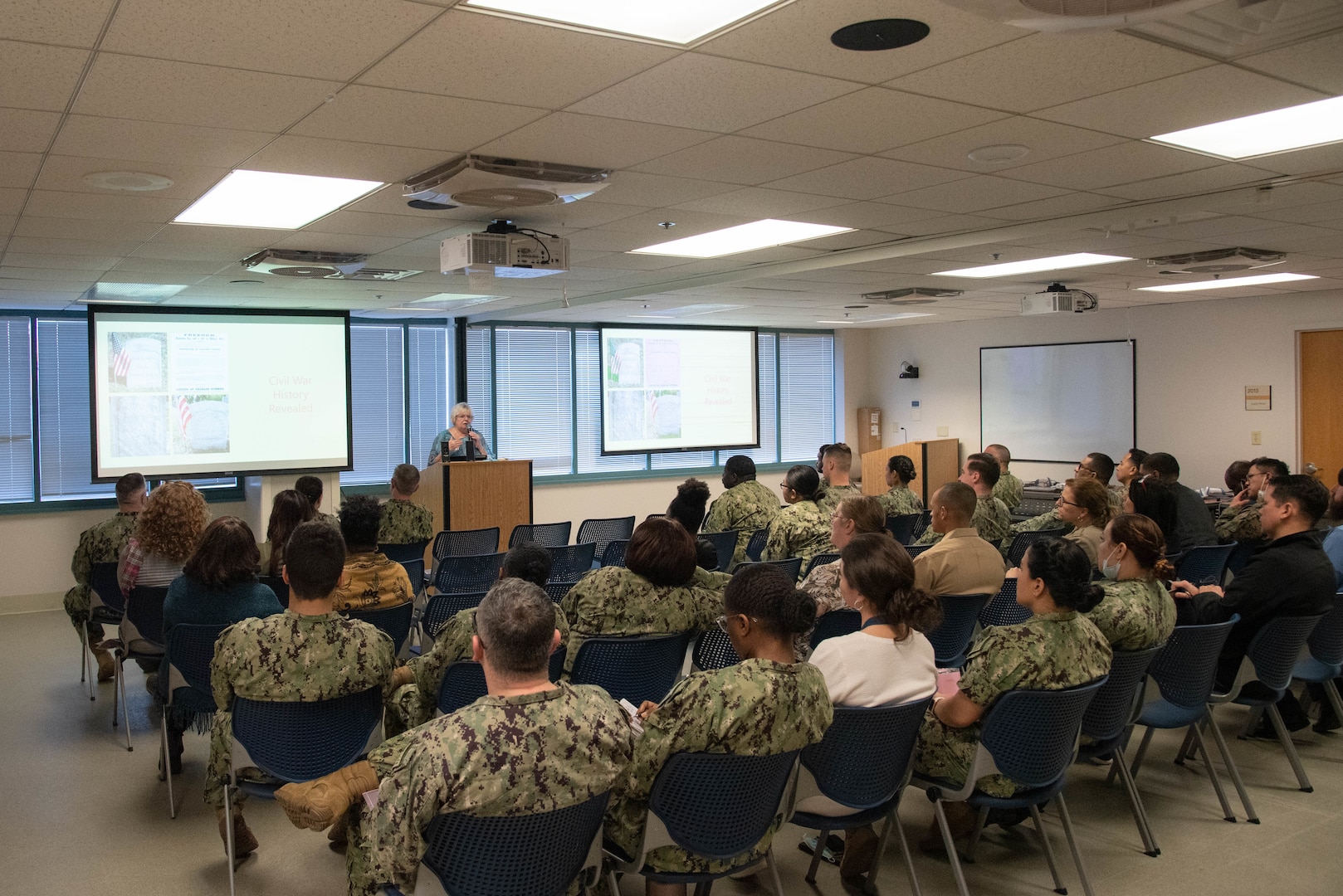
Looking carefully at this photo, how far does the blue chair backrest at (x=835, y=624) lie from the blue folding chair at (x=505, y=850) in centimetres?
207

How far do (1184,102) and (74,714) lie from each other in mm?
6427

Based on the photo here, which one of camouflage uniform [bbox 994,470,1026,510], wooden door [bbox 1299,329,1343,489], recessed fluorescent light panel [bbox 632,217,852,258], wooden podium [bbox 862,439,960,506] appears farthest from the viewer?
wooden podium [bbox 862,439,960,506]

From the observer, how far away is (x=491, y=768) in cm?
214

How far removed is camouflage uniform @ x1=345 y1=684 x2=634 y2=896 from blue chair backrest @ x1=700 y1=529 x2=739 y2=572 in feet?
13.8

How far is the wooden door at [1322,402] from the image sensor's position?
9688mm

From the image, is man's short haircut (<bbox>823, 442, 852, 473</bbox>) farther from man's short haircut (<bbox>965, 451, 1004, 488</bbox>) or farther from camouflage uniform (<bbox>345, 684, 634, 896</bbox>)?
camouflage uniform (<bbox>345, 684, 634, 896</bbox>)

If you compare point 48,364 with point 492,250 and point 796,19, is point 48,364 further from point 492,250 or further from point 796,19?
point 796,19

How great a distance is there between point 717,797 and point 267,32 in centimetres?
227

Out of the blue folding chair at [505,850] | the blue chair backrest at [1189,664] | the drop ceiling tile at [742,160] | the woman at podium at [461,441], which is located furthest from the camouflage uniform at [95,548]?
the blue chair backrest at [1189,664]

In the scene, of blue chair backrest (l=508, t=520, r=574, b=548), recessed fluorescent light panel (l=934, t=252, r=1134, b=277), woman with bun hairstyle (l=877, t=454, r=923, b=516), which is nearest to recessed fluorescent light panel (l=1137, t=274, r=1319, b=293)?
Answer: recessed fluorescent light panel (l=934, t=252, r=1134, b=277)

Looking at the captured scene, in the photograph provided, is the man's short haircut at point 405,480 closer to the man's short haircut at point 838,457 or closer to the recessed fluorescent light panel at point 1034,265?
the man's short haircut at point 838,457

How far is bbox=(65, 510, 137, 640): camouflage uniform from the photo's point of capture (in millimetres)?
5949

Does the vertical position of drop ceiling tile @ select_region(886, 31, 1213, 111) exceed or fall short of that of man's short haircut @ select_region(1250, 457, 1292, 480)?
it exceeds it

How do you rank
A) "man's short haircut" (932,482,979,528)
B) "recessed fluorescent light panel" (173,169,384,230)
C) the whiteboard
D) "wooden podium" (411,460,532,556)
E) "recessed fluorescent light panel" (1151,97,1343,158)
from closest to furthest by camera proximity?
"recessed fluorescent light panel" (1151,97,1343,158), "recessed fluorescent light panel" (173,169,384,230), "man's short haircut" (932,482,979,528), "wooden podium" (411,460,532,556), the whiteboard
